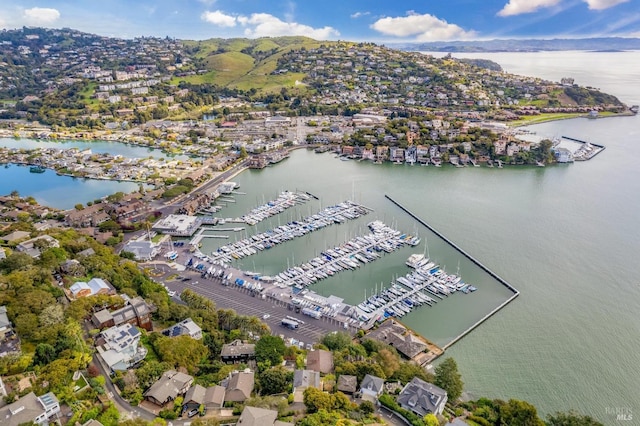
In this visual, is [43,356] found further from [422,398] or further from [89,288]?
[422,398]

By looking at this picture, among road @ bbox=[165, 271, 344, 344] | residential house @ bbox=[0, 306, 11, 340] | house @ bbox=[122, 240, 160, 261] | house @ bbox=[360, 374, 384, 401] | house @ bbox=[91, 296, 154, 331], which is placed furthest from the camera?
house @ bbox=[122, 240, 160, 261]

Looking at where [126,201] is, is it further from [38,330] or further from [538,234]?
[538,234]

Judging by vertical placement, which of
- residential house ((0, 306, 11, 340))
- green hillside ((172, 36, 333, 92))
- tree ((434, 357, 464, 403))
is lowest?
tree ((434, 357, 464, 403))

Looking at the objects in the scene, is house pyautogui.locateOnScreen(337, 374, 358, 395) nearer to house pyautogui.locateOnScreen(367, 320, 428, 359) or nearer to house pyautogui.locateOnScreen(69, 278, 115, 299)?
house pyautogui.locateOnScreen(367, 320, 428, 359)

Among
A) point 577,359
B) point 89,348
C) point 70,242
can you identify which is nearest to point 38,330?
point 89,348

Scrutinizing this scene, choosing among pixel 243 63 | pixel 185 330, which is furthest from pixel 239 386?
pixel 243 63

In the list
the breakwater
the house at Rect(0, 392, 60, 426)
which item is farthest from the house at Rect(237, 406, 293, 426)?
the breakwater
